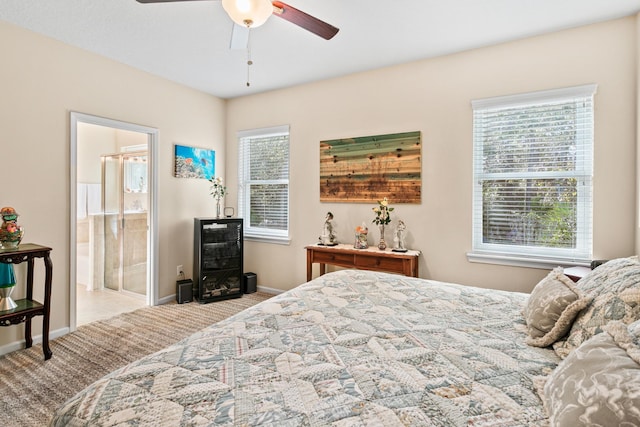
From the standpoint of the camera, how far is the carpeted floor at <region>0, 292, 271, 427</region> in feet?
6.82

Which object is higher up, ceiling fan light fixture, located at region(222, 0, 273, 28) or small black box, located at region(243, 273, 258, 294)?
ceiling fan light fixture, located at region(222, 0, 273, 28)

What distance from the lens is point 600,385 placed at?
0.83m

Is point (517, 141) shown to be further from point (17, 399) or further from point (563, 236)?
point (17, 399)

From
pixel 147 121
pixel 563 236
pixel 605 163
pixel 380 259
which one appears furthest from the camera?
pixel 147 121

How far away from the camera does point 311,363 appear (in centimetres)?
120

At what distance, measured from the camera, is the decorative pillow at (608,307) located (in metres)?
1.21

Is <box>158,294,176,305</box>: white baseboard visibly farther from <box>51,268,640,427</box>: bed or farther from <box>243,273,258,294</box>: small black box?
<box>51,268,640,427</box>: bed

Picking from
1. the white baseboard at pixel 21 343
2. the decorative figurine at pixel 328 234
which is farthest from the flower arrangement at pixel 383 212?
the white baseboard at pixel 21 343

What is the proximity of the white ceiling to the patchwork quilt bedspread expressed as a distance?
7.35ft

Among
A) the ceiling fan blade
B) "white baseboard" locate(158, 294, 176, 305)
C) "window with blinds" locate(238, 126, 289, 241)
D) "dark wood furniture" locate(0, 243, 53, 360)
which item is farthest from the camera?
"window with blinds" locate(238, 126, 289, 241)

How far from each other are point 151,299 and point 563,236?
14.3 feet

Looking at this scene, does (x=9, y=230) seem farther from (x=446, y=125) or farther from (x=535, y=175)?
(x=535, y=175)

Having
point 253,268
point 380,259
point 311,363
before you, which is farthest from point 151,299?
point 311,363

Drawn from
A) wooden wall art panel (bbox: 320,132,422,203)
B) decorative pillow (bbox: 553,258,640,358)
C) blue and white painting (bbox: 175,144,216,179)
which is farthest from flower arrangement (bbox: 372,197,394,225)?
blue and white painting (bbox: 175,144,216,179)
